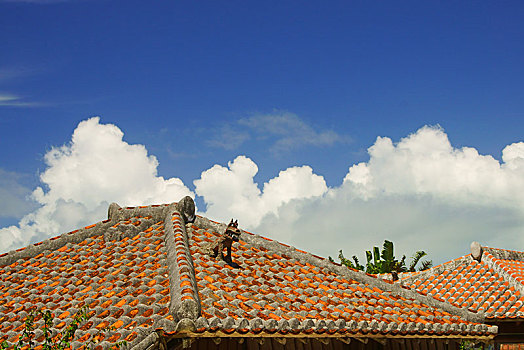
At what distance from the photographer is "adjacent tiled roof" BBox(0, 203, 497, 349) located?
861 centimetres

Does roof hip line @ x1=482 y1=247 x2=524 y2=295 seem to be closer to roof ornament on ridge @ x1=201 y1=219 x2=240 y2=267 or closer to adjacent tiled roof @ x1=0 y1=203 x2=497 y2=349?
adjacent tiled roof @ x1=0 y1=203 x2=497 y2=349

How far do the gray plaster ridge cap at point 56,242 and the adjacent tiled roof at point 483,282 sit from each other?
395 inches

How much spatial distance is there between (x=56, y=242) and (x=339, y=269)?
6.48 metres

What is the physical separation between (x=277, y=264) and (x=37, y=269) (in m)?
5.15

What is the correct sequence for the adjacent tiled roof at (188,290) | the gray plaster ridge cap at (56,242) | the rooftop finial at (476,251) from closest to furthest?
the adjacent tiled roof at (188,290)
the gray plaster ridge cap at (56,242)
the rooftop finial at (476,251)

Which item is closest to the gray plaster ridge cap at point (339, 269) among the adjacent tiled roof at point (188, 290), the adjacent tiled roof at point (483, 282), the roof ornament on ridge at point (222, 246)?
the adjacent tiled roof at point (188, 290)

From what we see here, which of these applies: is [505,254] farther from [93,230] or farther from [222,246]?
[93,230]

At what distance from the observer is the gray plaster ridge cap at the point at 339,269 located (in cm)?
1229

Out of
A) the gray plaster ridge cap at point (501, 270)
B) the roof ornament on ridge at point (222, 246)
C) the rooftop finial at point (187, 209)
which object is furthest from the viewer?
the gray plaster ridge cap at point (501, 270)

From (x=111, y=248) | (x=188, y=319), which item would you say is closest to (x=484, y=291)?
(x=111, y=248)

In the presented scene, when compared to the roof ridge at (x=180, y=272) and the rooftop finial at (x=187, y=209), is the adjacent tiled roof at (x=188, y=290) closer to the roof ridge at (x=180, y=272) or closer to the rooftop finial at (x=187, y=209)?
the roof ridge at (x=180, y=272)

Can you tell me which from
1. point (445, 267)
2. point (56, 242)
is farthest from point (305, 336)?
point (445, 267)

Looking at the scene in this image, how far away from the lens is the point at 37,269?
1201 cm

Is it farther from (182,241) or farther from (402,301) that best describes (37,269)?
(402,301)
